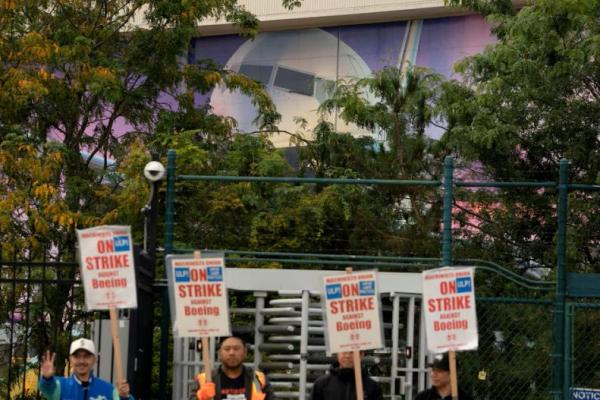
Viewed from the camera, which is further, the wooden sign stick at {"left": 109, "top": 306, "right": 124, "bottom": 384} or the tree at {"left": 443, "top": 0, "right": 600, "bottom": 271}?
the tree at {"left": 443, "top": 0, "right": 600, "bottom": 271}

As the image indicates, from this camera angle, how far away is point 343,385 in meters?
9.30

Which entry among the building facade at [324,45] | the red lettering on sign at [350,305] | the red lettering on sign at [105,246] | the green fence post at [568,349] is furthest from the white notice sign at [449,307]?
the building facade at [324,45]

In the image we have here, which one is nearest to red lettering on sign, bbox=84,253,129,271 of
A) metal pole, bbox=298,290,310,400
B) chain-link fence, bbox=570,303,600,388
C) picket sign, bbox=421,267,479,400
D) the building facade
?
picket sign, bbox=421,267,479,400

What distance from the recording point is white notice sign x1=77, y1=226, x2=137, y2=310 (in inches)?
354

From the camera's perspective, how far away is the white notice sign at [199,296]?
352 inches

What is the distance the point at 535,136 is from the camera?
55.7 feet

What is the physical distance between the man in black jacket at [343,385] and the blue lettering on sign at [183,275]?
1.29 meters

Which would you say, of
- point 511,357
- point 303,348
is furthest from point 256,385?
point 511,357

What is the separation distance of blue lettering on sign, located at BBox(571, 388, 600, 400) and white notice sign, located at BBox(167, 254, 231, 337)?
3340mm

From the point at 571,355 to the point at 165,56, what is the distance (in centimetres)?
941

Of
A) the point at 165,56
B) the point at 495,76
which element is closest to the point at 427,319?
the point at 495,76

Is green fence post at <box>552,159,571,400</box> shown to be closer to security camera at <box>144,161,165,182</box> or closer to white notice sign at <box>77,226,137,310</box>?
security camera at <box>144,161,165,182</box>

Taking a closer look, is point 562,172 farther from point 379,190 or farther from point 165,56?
point 165,56

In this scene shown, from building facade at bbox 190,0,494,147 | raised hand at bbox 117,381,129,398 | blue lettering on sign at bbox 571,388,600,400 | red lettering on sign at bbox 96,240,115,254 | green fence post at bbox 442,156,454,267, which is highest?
building facade at bbox 190,0,494,147
